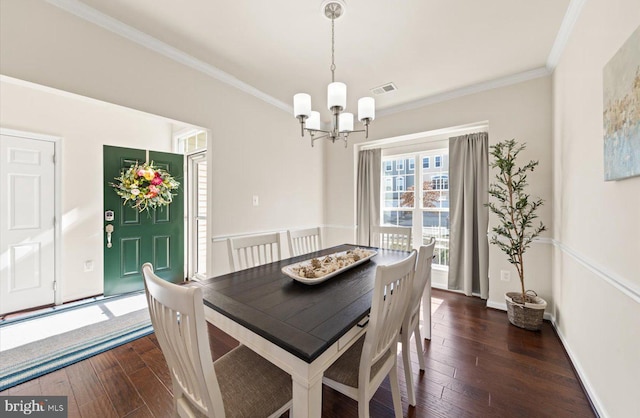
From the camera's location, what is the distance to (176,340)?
88 centimetres

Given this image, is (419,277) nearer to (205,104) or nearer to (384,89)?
(384,89)

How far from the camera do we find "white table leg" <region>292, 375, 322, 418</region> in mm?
882

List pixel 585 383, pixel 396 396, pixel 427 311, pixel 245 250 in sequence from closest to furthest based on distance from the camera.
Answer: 1. pixel 396 396
2. pixel 585 383
3. pixel 245 250
4. pixel 427 311

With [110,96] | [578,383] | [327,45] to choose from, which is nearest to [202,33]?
[110,96]

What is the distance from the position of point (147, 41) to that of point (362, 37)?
6.18 ft

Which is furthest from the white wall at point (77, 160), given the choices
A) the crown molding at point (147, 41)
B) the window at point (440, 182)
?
the window at point (440, 182)

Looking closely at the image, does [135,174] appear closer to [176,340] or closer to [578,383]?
[176,340]

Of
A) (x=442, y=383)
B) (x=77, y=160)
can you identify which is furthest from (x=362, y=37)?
(x=77, y=160)

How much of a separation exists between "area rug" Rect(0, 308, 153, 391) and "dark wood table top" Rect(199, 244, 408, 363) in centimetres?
143

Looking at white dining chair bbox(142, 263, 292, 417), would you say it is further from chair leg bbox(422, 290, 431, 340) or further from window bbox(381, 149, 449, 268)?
window bbox(381, 149, 449, 268)

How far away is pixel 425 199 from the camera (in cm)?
372

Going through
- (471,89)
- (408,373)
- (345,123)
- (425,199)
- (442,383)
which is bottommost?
(442,383)

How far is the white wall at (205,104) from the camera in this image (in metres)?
1.69

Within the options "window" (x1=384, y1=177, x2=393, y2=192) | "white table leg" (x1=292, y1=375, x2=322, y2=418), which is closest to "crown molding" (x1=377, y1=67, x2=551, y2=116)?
"window" (x1=384, y1=177, x2=393, y2=192)
